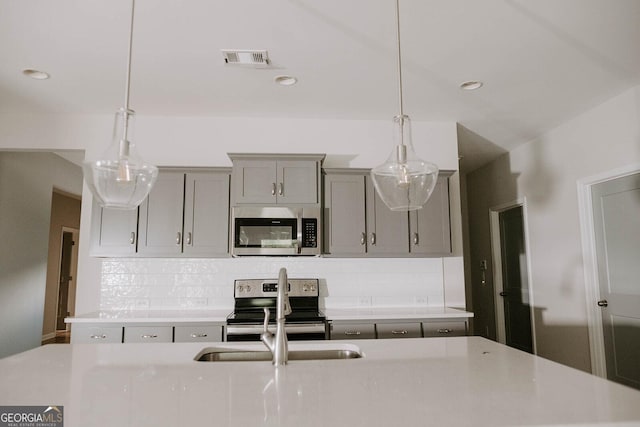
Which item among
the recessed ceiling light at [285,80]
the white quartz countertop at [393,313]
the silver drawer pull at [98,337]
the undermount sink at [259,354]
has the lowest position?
the silver drawer pull at [98,337]

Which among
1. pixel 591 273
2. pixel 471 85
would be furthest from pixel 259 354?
pixel 591 273

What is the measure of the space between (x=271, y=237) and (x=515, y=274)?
3.36 m

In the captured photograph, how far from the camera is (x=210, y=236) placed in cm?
366

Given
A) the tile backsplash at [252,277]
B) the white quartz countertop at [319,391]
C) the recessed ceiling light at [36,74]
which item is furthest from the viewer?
the tile backsplash at [252,277]

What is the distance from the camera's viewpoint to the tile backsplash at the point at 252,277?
383cm

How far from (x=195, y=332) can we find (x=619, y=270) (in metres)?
3.63

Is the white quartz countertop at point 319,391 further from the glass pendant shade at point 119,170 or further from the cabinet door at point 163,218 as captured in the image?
A: the cabinet door at point 163,218

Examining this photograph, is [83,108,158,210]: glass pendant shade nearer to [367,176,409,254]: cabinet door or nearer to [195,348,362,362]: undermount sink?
[195,348,362,362]: undermount sink

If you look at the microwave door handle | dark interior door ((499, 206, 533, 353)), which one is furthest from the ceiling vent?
dark interior door ((499, 206, 533, 353))

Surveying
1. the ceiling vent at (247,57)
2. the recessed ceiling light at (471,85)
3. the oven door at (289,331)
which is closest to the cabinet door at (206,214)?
the oven door at (289,331)

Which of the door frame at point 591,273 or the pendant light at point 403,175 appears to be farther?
the door frame at point 591,273

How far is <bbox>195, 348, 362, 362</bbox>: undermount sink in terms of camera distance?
6.56ft

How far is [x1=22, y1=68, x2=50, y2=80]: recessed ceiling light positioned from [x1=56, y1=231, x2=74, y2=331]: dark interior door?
5.78 meters

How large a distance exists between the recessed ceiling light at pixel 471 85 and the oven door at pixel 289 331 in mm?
2253
